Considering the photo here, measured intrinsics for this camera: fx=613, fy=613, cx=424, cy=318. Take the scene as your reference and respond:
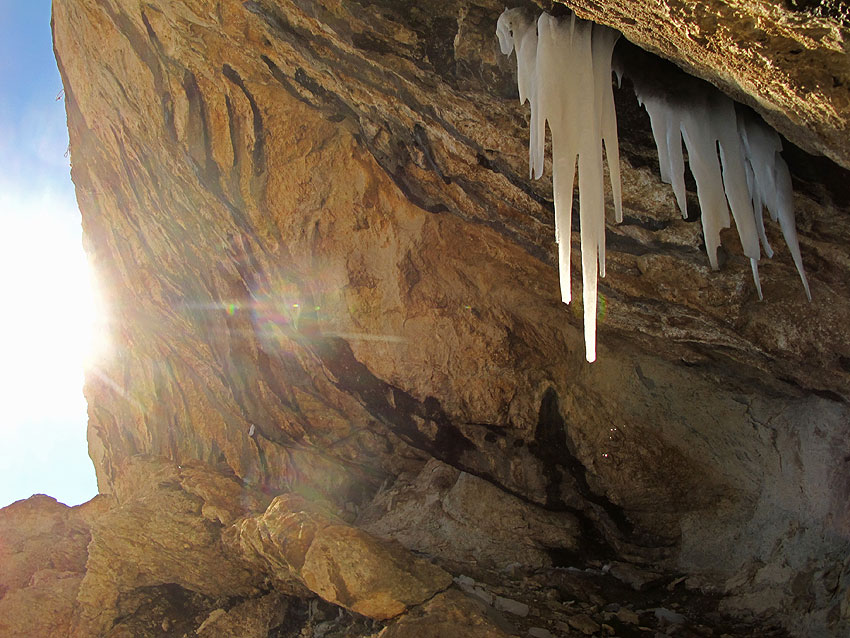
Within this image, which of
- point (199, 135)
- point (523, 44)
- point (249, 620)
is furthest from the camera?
point (249, 620)

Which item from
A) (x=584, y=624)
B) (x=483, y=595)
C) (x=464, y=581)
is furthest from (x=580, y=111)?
(x=464, y=581)

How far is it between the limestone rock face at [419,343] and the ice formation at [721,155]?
0.71ft

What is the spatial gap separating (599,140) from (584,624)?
3.93m

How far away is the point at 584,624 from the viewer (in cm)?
509

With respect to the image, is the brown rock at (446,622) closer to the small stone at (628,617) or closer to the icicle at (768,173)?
the small stone at (628,617)

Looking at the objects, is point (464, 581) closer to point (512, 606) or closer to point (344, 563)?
point (512, 606)

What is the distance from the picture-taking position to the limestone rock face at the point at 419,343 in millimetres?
4789

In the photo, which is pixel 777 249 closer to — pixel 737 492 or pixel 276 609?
pixel 737 492

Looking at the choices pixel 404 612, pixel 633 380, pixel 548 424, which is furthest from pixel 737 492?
pixel 404 612

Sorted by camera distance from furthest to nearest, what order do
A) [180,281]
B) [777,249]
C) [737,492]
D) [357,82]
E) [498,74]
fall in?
[180,281] → [737,492] → [357,82] → [777,249] → [498,74]

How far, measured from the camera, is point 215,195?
665 cm

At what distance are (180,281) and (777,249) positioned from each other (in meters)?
6.80

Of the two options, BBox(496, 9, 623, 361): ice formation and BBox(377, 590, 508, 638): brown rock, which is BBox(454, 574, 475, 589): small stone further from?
BBox(496, 9, 623, 361): ice formation

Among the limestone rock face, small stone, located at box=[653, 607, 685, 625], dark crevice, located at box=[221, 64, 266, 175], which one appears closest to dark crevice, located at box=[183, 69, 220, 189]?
the limestone rock face
